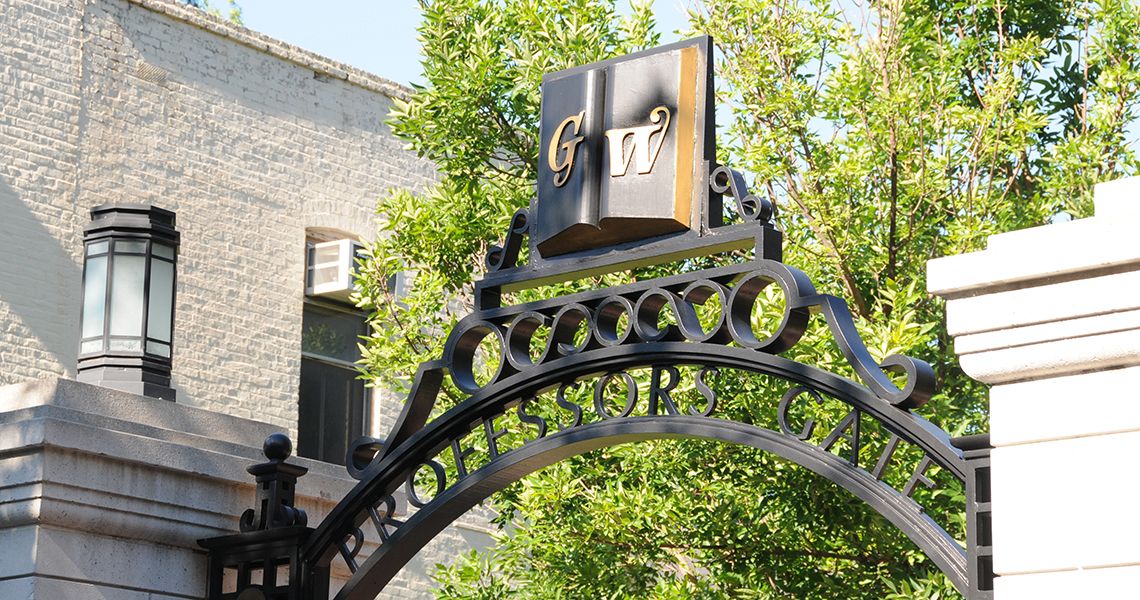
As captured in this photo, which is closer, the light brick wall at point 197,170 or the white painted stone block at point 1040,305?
the white painted stone block at point 1040,305

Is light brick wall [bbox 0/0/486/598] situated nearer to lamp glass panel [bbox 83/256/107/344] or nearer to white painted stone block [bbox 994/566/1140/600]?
lamp glass panel [bbox 83/256/107/344]

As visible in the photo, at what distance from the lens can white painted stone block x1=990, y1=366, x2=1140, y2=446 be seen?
407 centimetres

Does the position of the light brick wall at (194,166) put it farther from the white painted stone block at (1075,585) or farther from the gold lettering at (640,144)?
the white painted stone block at (1075,585)

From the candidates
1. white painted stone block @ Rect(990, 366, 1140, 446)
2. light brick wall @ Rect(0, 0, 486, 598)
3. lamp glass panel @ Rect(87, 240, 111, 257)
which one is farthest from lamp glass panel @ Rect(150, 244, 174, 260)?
light brick wall @ Rect(0, 0, 486, 598)

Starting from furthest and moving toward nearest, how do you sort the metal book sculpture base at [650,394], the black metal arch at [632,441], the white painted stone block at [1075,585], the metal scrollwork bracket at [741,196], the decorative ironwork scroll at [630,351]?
the metal scrollwork bracket at [741,196] → the decorative ironwork scroll at [630,351] → the metal book sculpture base at [650,394] → the black metal arch at [632,441] → the white painted stone block at [1075,585]

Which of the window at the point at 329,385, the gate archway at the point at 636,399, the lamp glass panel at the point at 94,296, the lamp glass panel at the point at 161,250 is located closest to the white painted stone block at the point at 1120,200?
the gate archway at the point at 636,399

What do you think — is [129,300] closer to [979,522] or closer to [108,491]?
[108,491]

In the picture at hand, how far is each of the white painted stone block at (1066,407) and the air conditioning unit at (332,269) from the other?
12.5 metres

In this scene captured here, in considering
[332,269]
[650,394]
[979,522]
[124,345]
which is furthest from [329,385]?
[979,522]

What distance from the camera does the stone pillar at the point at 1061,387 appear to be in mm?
4047

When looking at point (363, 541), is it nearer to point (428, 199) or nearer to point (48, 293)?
point (428, 199)

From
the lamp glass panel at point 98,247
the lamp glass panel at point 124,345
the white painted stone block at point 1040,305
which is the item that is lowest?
the white painted stone block at point 1040,305

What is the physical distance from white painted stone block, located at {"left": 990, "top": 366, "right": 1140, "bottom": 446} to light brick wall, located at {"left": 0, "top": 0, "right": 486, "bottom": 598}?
11.3 meters

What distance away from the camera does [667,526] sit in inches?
421
